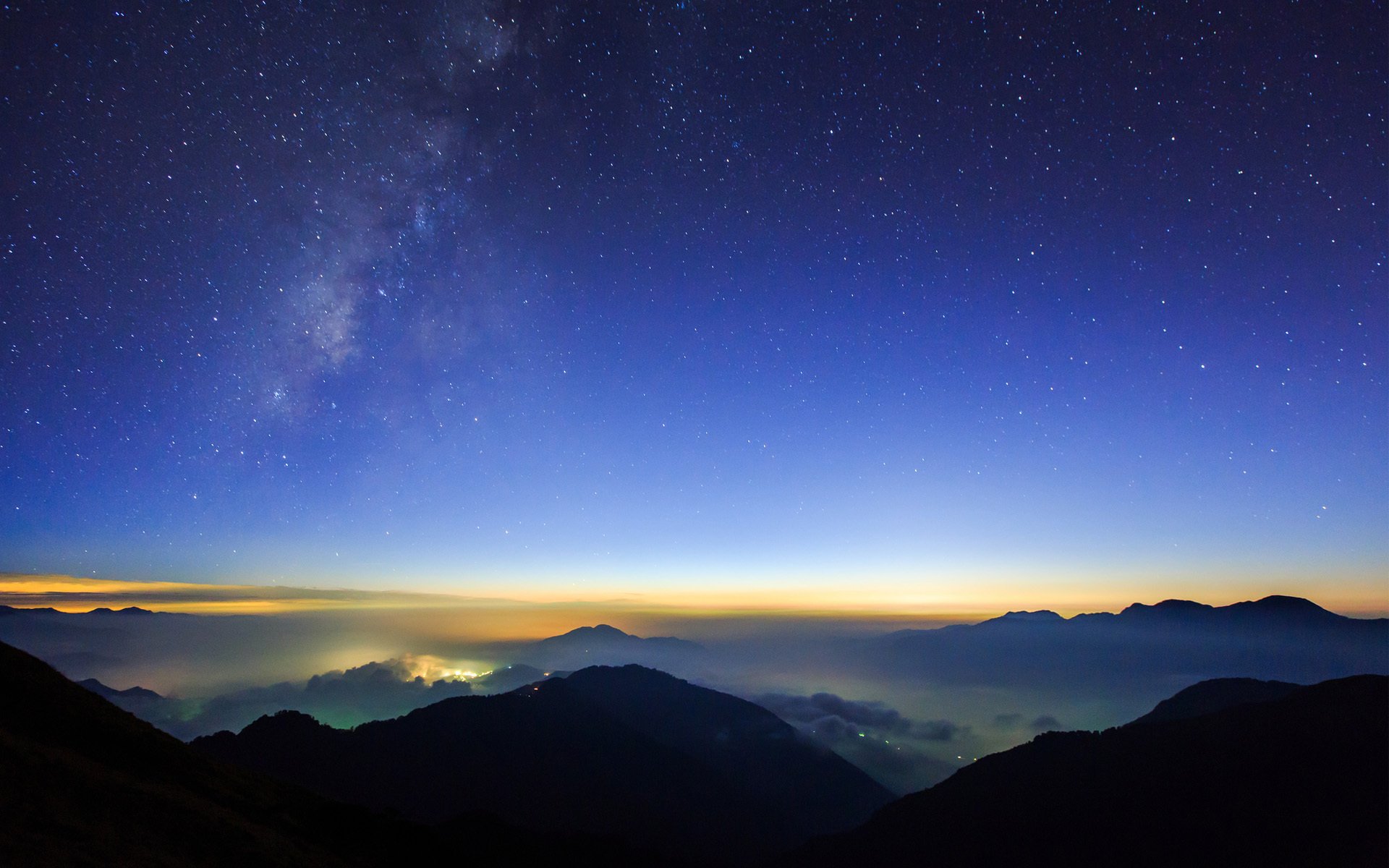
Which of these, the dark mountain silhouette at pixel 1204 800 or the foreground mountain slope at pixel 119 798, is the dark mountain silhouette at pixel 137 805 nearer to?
the foreground mountain slope at pixel 119 798

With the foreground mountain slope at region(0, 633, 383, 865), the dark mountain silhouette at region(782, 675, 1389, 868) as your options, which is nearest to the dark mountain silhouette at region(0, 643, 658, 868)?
the foreground mountain slope at region(0, 633, 383, 865)

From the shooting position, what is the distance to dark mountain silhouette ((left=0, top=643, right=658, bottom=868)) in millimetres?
27703

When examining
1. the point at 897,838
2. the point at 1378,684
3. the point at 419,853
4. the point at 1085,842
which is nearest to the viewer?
the point at 419,853

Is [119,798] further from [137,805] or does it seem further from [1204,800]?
[1204,800]

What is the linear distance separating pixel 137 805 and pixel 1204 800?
22103cm

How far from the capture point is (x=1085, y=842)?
15900 cm

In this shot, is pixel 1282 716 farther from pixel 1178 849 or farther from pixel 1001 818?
pixel 1001 818

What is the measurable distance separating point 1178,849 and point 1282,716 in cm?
6471

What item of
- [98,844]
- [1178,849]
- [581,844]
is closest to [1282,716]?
[1178,849]

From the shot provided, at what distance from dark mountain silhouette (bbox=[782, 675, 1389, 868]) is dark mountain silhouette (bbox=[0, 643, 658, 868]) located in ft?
578

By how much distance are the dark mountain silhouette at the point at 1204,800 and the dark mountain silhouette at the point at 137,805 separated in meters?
176

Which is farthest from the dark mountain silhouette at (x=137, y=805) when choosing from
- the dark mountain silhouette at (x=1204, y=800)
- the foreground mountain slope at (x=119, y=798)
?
the dark mountain silhouette at (x=1204, y=800)

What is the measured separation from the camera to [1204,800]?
15650cm

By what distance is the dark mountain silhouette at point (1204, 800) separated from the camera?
13900 cm
